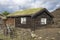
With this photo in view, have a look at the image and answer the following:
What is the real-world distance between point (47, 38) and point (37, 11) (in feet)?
33.3

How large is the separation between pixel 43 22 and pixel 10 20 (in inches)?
298

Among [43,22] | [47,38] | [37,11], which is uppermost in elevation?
[37,11]

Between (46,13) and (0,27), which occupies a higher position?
(46,13)

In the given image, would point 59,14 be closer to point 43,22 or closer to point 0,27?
point 43,22

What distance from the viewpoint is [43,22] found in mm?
32406

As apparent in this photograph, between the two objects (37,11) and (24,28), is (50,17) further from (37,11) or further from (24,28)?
(24,28)

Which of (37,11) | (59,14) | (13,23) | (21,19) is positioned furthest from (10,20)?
(59,14)

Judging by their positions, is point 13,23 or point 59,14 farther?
point 59,14

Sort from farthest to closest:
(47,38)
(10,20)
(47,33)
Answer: (10,20) → (47,33) → (47,38)

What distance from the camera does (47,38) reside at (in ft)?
71.7

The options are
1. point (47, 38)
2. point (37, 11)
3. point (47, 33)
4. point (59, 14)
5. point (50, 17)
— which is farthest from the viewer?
point (59, 14)

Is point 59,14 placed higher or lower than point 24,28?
higher

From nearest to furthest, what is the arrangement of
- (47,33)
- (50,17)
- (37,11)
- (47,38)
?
(47,38)
(47,33)
(37,11)
(50,17)

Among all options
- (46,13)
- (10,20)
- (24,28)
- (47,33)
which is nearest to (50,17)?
(46,13)
